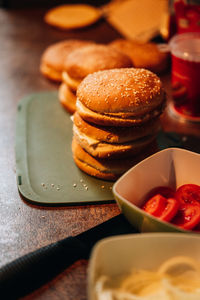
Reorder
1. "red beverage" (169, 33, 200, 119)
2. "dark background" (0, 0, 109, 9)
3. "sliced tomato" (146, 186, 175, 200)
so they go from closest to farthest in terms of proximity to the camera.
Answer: "sliced tomato" (146, 186, 175, 200)
"red beverage" (169, 33, 200, 119)
"dark background" (0, 0, 109, 9)

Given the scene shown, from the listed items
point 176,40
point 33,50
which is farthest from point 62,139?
point 33,50

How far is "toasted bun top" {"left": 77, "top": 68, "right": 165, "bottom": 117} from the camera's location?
4.20ft

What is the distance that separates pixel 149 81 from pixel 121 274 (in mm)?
700

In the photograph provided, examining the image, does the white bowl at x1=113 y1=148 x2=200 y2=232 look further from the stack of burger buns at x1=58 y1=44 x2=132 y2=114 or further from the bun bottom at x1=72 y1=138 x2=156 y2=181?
the stack of burger buns at x1=58 y1=44 x2=132 y2=114

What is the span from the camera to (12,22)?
280 centimetres

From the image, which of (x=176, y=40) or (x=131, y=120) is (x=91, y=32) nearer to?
(x=176, y=40)

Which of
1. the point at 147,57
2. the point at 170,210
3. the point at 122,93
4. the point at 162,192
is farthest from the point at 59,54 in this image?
the point at 170,210

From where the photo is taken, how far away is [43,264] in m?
1.05

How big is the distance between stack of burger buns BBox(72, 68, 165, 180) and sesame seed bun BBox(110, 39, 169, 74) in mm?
655

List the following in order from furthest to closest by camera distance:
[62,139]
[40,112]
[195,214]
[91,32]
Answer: [91,32] < [40,112] < [62,139] < [195,214]

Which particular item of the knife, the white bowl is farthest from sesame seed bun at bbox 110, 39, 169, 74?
the knife

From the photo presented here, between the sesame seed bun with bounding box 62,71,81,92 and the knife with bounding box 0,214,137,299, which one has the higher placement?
the sesame seed bun with bounding box 62,71,81,92

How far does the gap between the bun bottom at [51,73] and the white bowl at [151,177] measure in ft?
3.14

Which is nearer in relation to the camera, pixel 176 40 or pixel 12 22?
pixel 176 40
